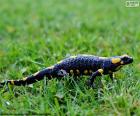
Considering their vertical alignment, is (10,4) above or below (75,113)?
above

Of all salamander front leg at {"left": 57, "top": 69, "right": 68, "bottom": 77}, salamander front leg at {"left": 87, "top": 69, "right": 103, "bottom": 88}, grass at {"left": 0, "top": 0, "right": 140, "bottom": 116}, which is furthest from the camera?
salamander front leg at {"left": 57, "top": 69, "right": 68, "bottom": 77}

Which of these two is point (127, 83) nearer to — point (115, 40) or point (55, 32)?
point (115, 40)

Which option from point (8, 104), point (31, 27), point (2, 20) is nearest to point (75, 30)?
point (31, 27)

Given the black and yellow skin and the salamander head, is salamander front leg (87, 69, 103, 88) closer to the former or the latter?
the black and yellow skin

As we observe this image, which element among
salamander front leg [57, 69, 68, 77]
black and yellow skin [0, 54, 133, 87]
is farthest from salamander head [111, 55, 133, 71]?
salamander front leg [57, 69, 68, 77]

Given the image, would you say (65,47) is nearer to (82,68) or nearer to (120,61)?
(82,68)

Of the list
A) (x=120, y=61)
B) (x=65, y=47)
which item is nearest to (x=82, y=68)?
(x=120, y=61)
